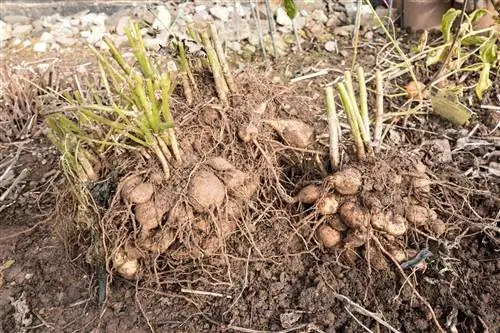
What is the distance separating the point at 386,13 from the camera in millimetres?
2469

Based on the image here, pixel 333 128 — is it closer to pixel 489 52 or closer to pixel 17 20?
pixel 489 52

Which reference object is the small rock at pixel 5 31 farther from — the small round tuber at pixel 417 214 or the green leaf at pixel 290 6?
the small round tuber at pixel 417 214

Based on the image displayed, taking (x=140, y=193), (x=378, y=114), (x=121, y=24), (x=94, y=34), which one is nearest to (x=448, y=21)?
(x=378, y=114)

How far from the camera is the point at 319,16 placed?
99.5 inches

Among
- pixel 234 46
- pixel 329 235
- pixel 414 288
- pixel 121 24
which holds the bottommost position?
pixel 414 288

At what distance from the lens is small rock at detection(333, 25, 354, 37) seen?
7.92ft

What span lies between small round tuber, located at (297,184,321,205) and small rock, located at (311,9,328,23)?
137 centimetres

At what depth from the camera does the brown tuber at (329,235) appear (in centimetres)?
141

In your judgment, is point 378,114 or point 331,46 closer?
point 378,114

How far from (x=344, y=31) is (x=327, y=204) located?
1.33 metres

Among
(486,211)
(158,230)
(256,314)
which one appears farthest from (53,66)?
(486,211)

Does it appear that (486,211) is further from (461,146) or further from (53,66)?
(53,66)

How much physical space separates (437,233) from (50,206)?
1330 mm

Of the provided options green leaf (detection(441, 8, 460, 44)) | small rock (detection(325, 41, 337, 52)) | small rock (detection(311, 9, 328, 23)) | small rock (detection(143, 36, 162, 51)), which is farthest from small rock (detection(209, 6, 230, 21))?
green leaf (detection(441, 8, 460, 44))
